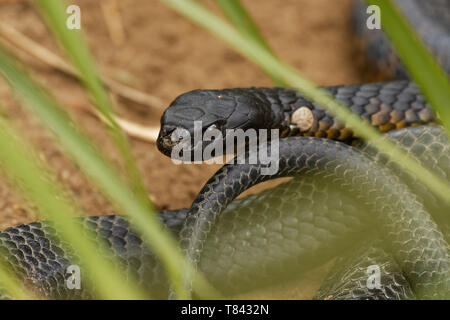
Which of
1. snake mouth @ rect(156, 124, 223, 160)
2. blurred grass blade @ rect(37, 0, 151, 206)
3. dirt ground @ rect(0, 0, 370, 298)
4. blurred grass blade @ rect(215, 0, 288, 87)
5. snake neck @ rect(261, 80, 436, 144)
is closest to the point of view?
blurred grass blade @ rect(37, 0, 151, 206)

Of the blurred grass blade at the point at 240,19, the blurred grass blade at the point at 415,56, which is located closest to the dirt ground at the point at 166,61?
the blurred grass blade at the point at 240,19

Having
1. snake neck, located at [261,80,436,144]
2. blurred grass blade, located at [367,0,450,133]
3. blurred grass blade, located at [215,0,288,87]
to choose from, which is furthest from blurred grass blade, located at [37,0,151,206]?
snake neck, located at [261,80,436,144]

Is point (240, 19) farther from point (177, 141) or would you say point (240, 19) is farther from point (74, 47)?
point (177, 141)

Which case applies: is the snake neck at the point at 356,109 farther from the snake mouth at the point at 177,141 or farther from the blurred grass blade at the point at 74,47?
the blurred grass blade at the point at 74,47

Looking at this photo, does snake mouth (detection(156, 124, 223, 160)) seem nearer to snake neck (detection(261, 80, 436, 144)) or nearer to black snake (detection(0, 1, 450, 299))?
black snake (detection(0, 1, 450, 299))

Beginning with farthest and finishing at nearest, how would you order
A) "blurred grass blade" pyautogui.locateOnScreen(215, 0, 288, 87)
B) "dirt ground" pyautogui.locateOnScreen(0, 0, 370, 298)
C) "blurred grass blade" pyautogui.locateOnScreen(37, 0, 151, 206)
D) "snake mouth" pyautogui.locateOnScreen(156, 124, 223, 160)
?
1. "dirt ground" pyautogui.locateOnScreen(0, 0, 370, 298)
2. "snake mouth" pyautogui.locateOnScreen(156, 124, 223, 160)
3. "blurred grass blade" pyautogui.locateOnScreen(215, 0, 288, 87)
4. "blurred grass blade" pyautogui.locateOnScreen(37, 0, 151, 206)

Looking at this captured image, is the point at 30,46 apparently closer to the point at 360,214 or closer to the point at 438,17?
the point at 360,214

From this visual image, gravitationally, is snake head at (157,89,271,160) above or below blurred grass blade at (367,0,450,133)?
above

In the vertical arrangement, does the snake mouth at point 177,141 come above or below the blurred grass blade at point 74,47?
above

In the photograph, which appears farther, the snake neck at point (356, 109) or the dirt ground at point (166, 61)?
the dirt ground at point (166, 61)
